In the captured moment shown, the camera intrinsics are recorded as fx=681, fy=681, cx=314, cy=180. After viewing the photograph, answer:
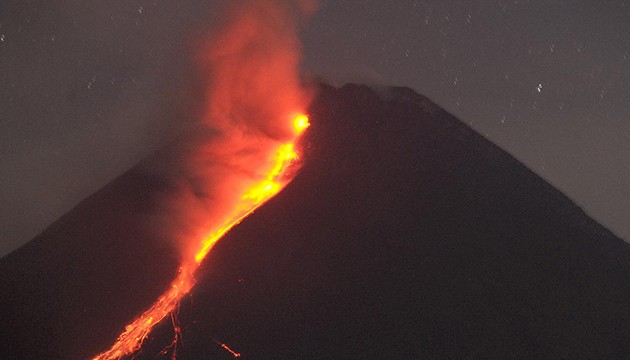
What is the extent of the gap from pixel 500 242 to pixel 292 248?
212 inches

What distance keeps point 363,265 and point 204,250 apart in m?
3.81

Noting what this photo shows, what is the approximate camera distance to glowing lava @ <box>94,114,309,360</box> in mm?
13863

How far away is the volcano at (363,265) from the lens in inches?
551

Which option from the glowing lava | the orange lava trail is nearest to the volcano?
the orange lava trail

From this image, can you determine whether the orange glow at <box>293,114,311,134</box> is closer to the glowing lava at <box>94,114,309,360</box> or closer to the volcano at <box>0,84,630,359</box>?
the glowing lava at <box>94,114,309,360</box>

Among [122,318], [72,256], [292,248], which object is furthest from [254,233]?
[72,256]

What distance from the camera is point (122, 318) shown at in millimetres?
14938

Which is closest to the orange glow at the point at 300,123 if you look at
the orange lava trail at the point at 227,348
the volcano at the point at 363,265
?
the volcano at the point at 363,265

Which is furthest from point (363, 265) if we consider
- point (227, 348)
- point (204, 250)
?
point (227, 348)

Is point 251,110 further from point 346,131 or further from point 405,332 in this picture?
point 405,332

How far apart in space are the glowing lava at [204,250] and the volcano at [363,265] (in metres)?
0.32

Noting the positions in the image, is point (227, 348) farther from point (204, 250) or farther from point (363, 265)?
point (363, 265)

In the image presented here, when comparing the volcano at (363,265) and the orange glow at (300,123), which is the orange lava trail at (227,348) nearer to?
the volcano at (363,265)

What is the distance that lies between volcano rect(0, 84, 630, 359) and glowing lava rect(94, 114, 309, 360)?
0.32 m
